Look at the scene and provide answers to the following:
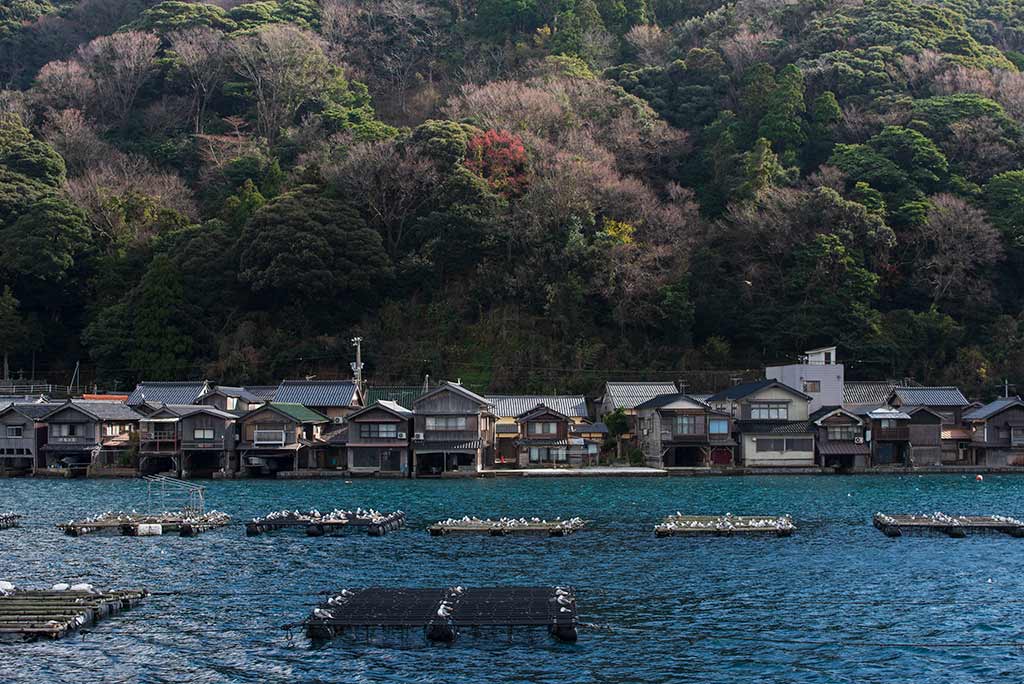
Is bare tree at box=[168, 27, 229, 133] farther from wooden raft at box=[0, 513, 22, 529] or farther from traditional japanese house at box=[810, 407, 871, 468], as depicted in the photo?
wooden raft at box=[0, 513, 22, 529]

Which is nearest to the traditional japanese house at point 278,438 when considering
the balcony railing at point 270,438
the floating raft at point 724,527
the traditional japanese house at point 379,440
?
the balcony railing at point 270,438

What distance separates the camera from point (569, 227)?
216 ft

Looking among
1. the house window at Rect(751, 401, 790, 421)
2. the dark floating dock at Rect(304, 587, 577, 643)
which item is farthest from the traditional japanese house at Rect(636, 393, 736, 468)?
the dark floating dock at Rect(304, 587, 577, 643)

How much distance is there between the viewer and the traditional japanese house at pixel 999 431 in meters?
56.2

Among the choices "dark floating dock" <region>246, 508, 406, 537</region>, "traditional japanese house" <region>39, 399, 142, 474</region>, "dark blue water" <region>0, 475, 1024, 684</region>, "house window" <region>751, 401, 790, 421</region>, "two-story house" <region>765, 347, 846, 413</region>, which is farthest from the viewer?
"two-story house" <region>765, 347, 846, 413</region>

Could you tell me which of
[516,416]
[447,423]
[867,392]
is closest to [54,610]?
[447,423]

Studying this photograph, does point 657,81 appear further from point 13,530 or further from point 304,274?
point 13,530

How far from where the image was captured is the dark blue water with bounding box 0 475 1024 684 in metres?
19.7

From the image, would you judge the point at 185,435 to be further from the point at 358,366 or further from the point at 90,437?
the point at 358,366

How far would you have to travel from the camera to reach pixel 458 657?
20266mm

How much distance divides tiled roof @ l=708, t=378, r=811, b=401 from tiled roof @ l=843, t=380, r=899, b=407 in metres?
4.18

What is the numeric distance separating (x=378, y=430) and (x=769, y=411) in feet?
65.4

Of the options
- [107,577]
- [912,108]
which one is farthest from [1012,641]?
[912,108]

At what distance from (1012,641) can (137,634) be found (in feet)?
55.1
